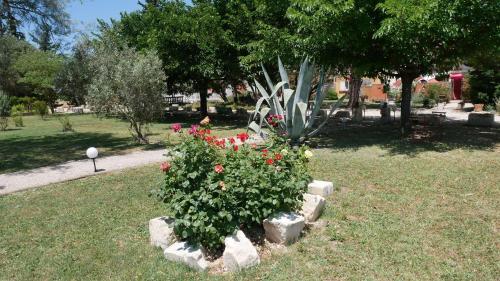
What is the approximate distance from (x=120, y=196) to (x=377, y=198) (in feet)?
12.4

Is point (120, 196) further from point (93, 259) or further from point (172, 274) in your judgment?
point (172, 274)

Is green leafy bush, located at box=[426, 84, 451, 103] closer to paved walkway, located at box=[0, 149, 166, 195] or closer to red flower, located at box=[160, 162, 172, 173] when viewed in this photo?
paved walkway, located at box=[0, 149, 166, 195]

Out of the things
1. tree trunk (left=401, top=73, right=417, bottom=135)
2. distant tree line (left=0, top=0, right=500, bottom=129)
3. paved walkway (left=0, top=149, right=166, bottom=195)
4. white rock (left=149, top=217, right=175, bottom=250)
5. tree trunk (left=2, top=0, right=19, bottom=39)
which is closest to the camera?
white rock (left=149, top=217, right=175, bottom=250)

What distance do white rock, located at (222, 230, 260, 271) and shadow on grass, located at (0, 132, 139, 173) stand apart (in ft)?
21.4

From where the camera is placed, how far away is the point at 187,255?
382 centimetres

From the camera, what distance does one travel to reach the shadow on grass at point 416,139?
952cm

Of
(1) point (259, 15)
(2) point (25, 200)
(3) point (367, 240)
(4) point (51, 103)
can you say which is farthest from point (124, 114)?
(4) point (51, 103)

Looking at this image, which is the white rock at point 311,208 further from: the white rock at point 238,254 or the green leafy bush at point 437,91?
the green leafy bush at point 437,91

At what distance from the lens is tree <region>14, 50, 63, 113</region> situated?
31.6 m

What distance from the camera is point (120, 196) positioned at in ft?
20.7

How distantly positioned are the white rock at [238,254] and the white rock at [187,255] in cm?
22

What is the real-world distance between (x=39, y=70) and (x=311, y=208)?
3278cm

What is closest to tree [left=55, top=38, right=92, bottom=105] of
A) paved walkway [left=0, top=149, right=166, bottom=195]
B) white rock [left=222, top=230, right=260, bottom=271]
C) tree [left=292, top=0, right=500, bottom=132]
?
paved walkway [left=0, top=149, right=166, bottom=195]

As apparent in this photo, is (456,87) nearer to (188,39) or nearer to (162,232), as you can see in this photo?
(188,39)
